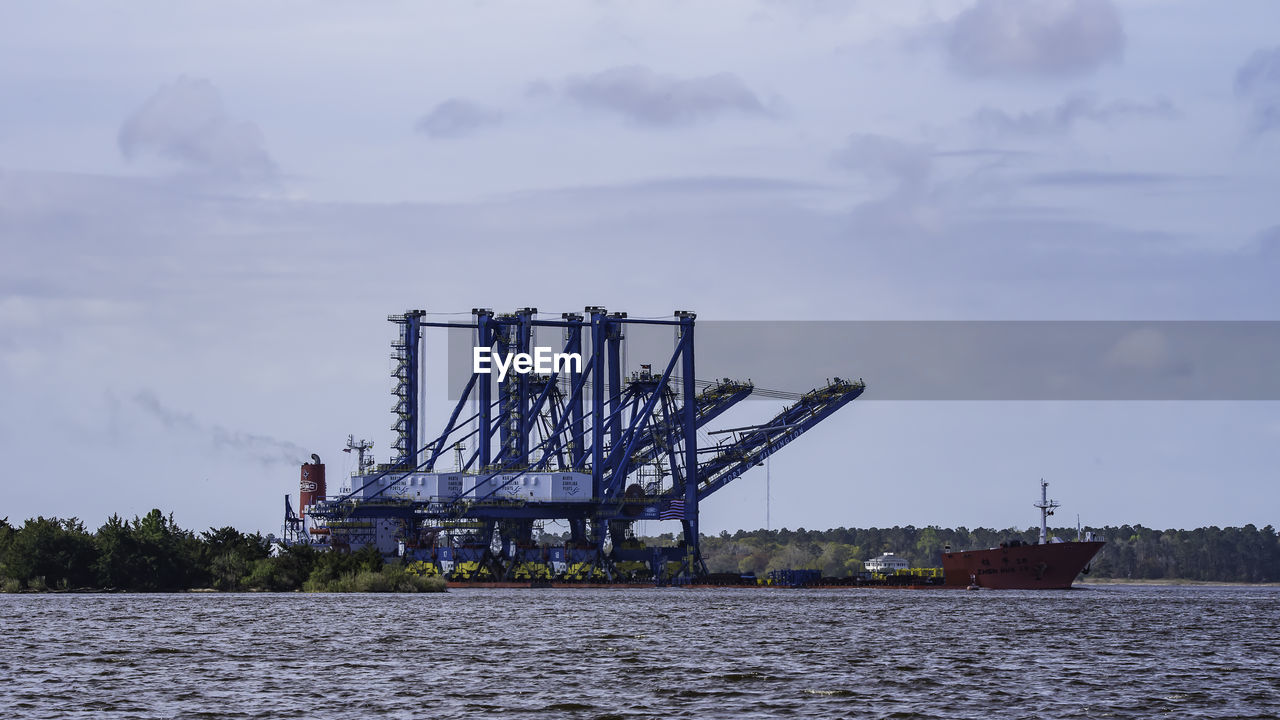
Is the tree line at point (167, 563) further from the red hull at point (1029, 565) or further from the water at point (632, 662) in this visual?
the red hull at point (1029, 565)

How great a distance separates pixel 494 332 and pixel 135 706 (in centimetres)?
10878

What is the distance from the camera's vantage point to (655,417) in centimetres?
14888

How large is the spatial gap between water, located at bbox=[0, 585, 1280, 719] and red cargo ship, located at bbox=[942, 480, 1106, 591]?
133 ft

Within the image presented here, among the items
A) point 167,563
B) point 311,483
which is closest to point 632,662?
point 167,563

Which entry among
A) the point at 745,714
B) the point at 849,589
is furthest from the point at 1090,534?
the point at 745,714

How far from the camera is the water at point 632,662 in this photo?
40.7 meters

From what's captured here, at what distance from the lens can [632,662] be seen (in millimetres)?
53844

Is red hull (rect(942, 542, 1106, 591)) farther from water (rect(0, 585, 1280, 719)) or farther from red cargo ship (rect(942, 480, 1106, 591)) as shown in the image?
water (rect(0, 585, 1280, 719))

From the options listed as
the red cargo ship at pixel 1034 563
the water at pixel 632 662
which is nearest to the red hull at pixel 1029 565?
the red cargo ship at pixel 1034 563

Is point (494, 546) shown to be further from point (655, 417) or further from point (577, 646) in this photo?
point (577, 646)

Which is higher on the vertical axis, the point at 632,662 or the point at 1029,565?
the point at 1029,565

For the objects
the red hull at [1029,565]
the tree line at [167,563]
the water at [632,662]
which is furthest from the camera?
the red hull at [1029,565]

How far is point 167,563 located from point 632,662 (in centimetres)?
8280

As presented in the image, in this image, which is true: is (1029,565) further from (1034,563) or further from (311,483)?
(311,483)
